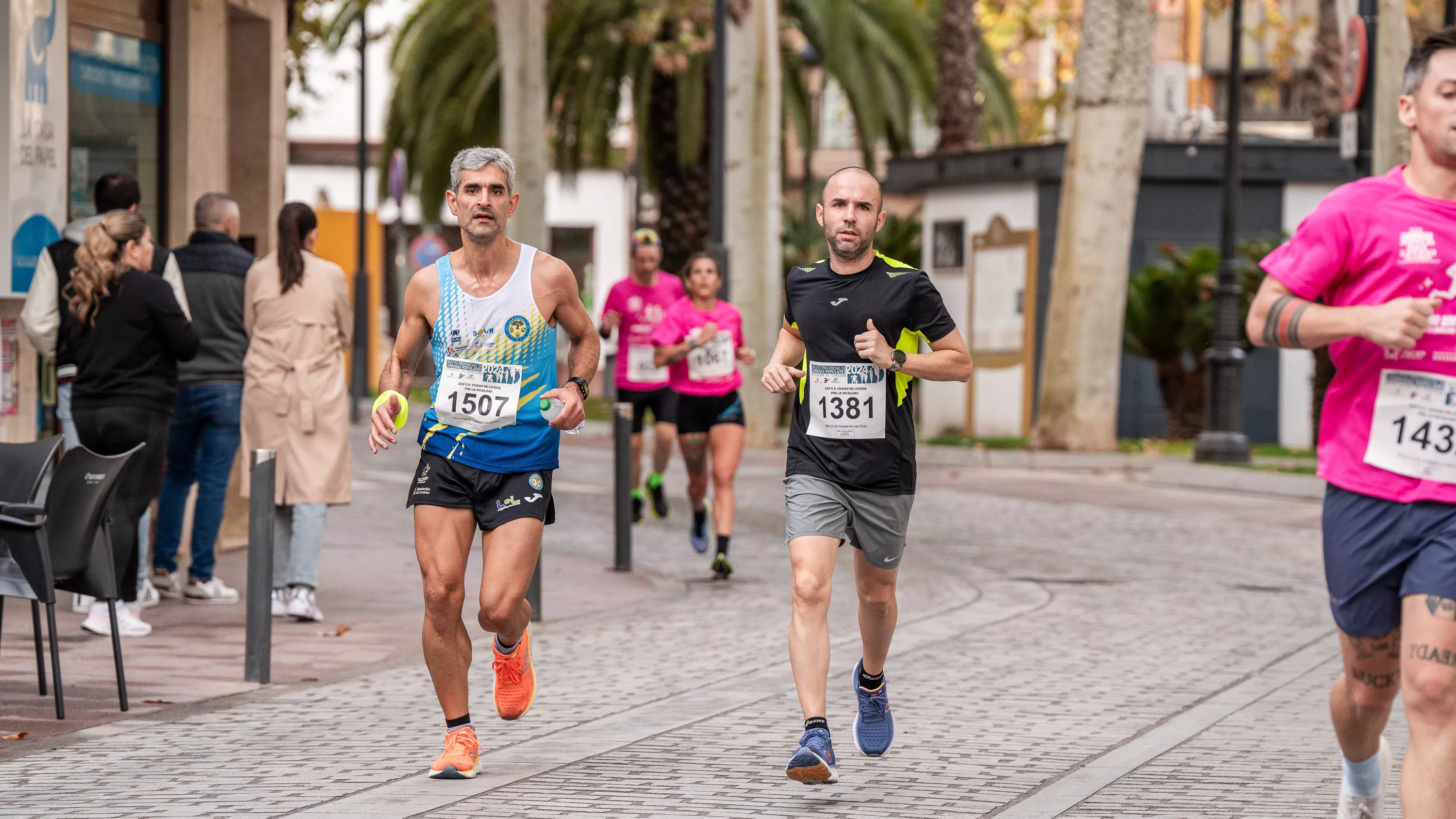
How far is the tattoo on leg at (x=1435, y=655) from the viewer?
428 cm

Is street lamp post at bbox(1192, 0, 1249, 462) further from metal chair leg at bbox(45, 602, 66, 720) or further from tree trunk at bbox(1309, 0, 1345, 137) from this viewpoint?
metal chair leg at bbox(45, 602, 66, 720)

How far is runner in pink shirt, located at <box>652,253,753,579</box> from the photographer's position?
12.2m

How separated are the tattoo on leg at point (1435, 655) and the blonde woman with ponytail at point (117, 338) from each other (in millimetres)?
6360

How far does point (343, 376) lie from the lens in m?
10.3

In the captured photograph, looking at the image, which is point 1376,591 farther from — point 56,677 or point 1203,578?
point 1203,578

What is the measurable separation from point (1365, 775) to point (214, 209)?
7236 mm

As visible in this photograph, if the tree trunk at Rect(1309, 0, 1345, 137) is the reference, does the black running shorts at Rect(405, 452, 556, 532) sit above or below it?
below

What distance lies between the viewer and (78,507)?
735cm

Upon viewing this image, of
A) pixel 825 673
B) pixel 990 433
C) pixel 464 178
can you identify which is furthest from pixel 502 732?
pixel 990 433

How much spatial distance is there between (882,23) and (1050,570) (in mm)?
17511

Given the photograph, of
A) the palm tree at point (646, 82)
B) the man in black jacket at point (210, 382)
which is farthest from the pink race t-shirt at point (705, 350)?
the palm tree at point (646, 82)

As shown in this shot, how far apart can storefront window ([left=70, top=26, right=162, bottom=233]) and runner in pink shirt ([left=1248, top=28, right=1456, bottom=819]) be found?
8486 millimetres

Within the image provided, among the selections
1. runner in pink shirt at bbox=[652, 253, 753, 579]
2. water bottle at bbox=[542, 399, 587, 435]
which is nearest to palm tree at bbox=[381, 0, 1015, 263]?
runner in pink shirt at bbox=[652, 253, 753, 579]

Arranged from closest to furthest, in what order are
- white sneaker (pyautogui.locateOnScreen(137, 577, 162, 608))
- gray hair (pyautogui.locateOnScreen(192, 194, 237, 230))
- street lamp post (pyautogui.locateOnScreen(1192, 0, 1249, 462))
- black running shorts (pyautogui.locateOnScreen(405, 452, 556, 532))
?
1. black running shorts (pyautogui.locateOnScreen(405, 452, 556, 532))
2. white sneaker (pyautogui.locateOnScreen(137, 577, 162, 608))
3. gray hair (pyautogui.locateOnScreen(192, 194, 237, 230))
4. street lamp post (pyautogui.locateOnScreen(1192, 0, 1249, 462))
